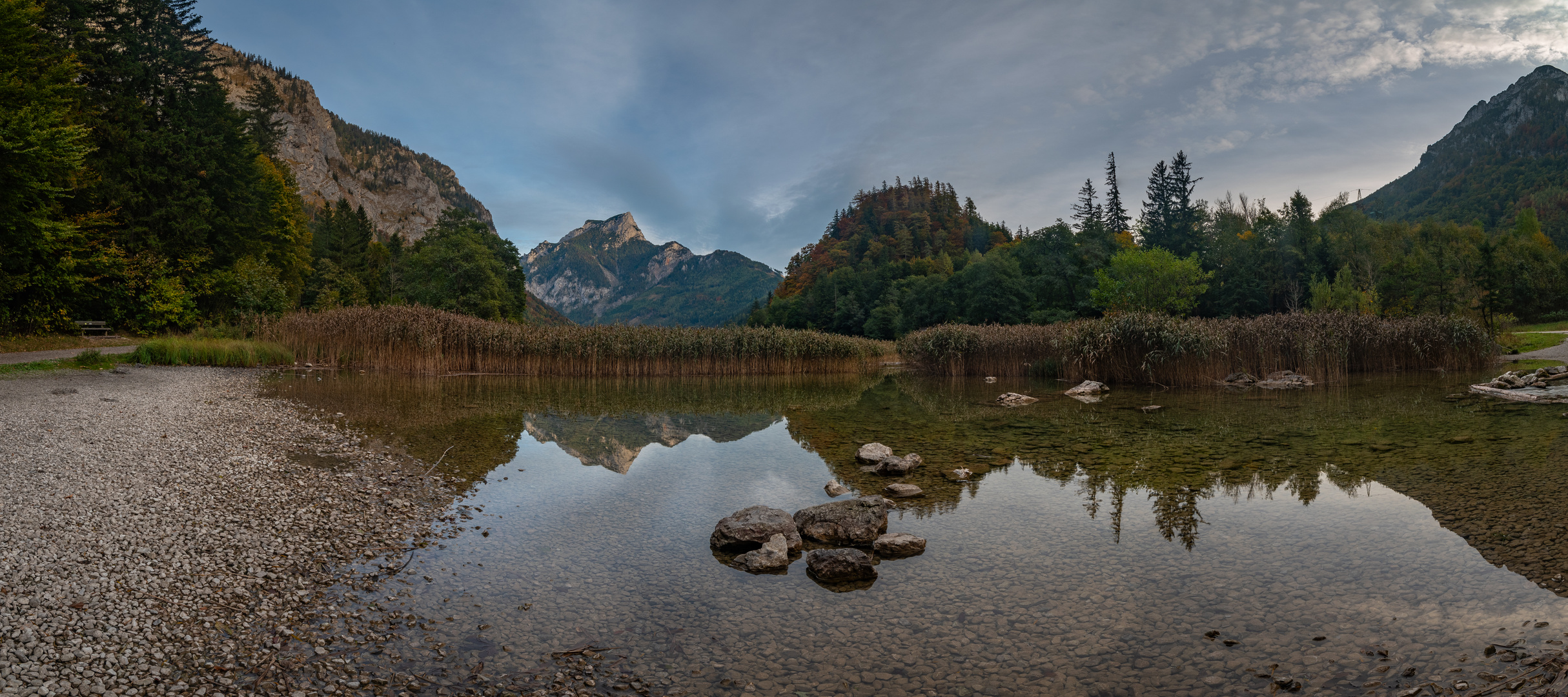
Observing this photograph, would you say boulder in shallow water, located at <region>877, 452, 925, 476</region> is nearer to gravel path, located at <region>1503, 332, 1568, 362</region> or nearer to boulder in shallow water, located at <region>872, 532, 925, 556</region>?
boulder in shallow water, located at <region>872, 532, 925, 556</region>

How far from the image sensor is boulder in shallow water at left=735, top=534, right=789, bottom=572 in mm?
5109

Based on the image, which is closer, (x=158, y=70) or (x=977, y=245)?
(x=158, y=70)

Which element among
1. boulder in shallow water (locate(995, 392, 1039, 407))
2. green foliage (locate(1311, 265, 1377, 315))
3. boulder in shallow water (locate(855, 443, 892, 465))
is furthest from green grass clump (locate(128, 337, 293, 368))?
green foliage (locate(1311, 265, 1377, 315))

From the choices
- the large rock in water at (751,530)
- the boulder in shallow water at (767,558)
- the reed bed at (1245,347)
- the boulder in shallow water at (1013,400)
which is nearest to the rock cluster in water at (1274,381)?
the reed bed at (1245,347)

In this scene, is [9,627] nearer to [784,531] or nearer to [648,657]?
[648,657]

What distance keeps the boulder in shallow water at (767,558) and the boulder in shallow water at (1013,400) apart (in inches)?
498

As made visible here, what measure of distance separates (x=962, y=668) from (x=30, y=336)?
33.2 m

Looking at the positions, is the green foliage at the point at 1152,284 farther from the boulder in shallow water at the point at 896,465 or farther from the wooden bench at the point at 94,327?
the wooden bench at the point at 94,327

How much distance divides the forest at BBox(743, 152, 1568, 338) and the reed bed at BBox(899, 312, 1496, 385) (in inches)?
368

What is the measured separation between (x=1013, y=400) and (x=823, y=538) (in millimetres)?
12844

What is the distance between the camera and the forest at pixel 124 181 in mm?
20000

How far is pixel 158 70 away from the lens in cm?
3105

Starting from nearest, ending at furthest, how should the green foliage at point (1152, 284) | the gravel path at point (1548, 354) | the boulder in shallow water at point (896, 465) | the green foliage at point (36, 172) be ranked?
the boulder in shallow water at point (896, 465) < the green foliage at point (36, 172) < the gravel path at point (1548, 354) < the green foliage at point (1152, 284)

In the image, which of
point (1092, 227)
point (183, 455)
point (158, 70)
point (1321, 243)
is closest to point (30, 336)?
point (158, 70)
